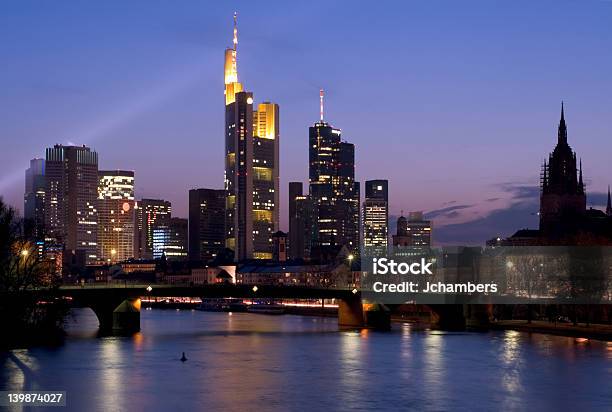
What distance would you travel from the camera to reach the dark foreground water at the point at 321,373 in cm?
6300

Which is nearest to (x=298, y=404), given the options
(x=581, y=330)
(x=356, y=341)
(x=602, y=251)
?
(x=356, y=341)

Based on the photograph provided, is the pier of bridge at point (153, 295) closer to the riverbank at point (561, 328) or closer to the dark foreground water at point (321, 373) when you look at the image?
the dark foreground water at point (321, 373)

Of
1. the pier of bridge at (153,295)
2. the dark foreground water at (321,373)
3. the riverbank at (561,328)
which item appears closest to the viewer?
the dark foreground water at (321,373)

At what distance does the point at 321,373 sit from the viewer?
77125 mm

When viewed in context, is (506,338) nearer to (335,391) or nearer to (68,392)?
(335,391)

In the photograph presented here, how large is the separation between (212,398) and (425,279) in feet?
356

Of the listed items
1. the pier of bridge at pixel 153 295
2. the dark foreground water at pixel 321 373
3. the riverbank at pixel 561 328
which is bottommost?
the dark foreground water at pixel 321 373

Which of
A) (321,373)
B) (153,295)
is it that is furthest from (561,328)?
(153,295)

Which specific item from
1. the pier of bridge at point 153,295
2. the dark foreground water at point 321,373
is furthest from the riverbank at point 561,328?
the pier of bridge at point 153,295

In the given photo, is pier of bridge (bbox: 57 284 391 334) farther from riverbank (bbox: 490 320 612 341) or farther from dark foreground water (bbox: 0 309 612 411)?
riverbank (bbox: 490 320 612 341)

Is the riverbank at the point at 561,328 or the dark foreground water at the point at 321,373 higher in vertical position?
the riverbank at the point at 561,328

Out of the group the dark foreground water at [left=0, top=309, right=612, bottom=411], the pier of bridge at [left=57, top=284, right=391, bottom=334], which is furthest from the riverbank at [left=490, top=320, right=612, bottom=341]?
the pier of bridge at [left=57, top=284, right=391, bottom=334]

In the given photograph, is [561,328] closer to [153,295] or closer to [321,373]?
[321,373]

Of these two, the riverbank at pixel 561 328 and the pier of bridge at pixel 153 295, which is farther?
the pier of bridge at pixel 153 295
